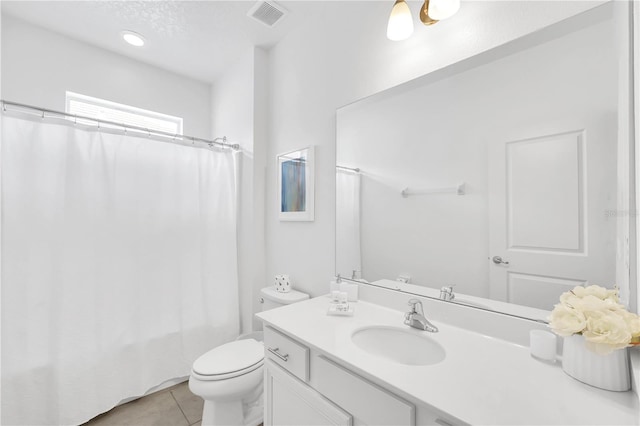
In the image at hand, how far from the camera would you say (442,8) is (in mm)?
1029

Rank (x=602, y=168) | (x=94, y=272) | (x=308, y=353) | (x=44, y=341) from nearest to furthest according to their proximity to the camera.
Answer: (x=602, y=168), (x=308, y=353), (x=44, y=341), (x=94, y=272)

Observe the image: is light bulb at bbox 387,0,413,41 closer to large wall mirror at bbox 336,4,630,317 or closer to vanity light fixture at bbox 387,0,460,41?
vanity light fixture at bbox 387,0,460,41

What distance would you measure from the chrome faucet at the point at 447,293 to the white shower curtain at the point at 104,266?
5.59ft

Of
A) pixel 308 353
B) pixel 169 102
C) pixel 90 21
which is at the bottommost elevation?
pixel 308 353

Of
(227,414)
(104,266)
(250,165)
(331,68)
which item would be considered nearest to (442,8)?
(331,68)

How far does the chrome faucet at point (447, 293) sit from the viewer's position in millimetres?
1141

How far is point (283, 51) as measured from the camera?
2.06 m

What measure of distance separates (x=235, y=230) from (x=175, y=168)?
2.22 feet

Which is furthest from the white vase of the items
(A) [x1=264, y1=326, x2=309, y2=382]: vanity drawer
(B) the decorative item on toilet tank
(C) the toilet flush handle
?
(B) the decorative item on toilet tank

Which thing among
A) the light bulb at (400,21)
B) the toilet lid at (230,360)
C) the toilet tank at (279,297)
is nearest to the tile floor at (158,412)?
the toilet lid at (230,360)

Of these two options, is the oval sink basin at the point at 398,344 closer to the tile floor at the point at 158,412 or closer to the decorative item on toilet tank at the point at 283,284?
the decorative item on toilet tank at the point at 283,284

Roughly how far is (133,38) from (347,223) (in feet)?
7.13

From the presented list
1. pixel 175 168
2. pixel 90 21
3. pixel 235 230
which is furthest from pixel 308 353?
pixel 90 21

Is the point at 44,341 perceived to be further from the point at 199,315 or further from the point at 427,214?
the point at 427,214
